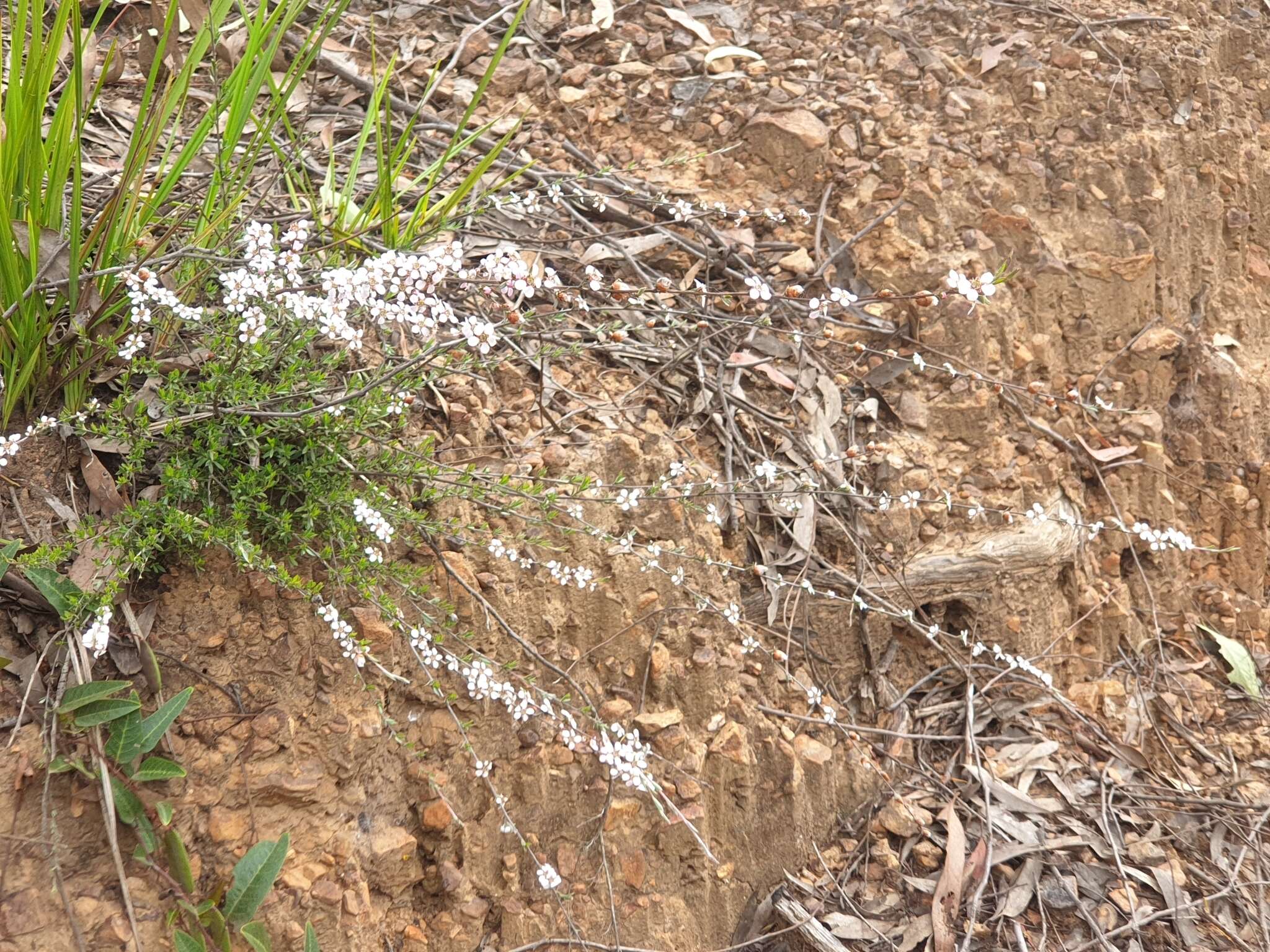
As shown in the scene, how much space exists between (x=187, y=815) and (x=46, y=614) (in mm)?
485

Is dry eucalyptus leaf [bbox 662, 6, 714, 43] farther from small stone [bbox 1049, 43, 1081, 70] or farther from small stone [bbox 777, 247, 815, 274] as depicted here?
small stone [bbox 1049, 43, 1081, 70]

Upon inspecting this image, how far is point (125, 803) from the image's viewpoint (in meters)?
1.70

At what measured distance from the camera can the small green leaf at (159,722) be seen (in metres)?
1.72

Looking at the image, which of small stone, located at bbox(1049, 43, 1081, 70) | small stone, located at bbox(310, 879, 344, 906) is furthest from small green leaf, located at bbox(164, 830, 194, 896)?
small stone, located at bbox(1049, 43, 1081, 70)

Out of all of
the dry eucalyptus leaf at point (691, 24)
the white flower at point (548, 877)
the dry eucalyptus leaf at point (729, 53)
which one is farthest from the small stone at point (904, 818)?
the dry eucalyptus leaf at point (691, 24)

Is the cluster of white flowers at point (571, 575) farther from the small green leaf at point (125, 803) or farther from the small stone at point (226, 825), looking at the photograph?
the small green leaf at point (125, 803)

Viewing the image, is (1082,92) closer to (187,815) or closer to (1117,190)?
(1117,190)

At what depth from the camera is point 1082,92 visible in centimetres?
372

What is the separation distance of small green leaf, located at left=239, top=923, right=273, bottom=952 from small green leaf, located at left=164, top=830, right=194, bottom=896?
0.13 meters

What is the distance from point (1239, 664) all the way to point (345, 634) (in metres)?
3.14

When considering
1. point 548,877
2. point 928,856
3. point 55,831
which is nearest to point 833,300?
point 548,877

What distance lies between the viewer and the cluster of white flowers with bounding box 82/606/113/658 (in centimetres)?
159

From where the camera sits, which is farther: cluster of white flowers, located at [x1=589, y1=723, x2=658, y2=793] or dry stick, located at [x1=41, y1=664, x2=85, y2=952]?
cluster of white flowers, located at [x1=589, y1=723, x2=658, y2=793]

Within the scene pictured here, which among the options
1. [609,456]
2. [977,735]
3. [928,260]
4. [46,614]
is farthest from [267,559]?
[928,260]
